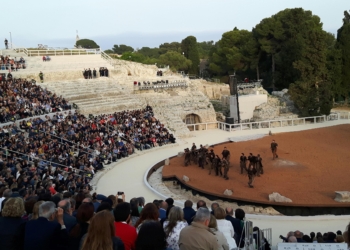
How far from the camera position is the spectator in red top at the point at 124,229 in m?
5.07

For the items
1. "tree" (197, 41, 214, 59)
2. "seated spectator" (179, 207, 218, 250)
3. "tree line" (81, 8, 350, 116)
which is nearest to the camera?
"seated spectator" (179, 207, 218, 250)

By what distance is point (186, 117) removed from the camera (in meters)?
37.3

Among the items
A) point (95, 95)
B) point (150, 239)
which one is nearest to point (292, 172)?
point (150, 239)

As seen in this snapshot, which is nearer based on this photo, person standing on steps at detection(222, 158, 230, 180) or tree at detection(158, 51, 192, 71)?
person standing on steps at detection(222, 158, 230, 180)

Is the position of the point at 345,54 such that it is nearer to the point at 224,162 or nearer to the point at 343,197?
the point at 224,162

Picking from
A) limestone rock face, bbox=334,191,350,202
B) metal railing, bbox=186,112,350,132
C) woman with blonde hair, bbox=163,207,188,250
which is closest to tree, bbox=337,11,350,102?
metal railing, bbox=186,112,350,132

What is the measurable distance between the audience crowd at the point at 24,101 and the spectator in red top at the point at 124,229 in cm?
2026

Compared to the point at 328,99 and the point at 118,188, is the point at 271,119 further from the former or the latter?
the point at 118,188

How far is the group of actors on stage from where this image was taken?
1978cm

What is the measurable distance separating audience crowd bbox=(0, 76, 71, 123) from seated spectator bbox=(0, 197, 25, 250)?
64.4 ft

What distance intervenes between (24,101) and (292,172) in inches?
725

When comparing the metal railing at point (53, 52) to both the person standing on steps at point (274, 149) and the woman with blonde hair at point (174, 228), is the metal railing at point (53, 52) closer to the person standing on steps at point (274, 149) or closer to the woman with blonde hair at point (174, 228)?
the person standing on steps at point (274, 149)

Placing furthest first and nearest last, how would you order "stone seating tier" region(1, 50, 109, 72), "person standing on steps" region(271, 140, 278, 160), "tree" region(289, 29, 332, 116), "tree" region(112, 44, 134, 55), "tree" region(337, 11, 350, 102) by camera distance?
"tree" region(112, 44, 134, 55)
"tree" region(337, 11, 350, 102)
"stone seating tier" region(1, 50, 109, 72)
"tree" region(289, 29, 332, 116)
"person standing on steps" region(271, 140, 278, 160)

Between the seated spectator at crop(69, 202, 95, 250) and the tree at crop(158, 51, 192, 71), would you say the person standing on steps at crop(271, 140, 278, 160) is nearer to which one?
the seated spectator at crop(69, 202, 95, 250)
